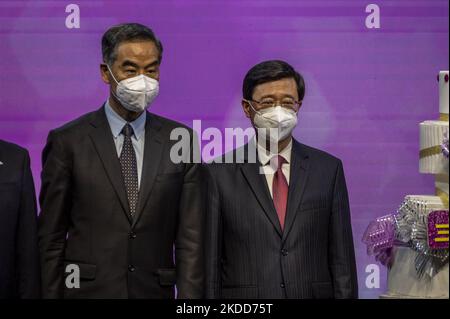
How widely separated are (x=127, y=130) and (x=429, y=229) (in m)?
1.40

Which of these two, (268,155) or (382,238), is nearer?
(382,238)

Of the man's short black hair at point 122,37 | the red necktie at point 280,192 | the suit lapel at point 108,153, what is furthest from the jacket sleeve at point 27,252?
the red necktie at point 280,192

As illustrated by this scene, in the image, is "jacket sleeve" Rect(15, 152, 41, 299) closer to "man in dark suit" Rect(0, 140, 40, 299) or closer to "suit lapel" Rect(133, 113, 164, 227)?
"man in dark suit" Rect(0, 140, 40, 299)

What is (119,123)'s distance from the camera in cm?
498

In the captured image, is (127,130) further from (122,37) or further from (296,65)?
(296,65)

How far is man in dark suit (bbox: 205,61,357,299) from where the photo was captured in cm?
494

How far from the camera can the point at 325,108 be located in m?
5.71

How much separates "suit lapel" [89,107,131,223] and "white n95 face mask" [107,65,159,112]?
0.47 ft

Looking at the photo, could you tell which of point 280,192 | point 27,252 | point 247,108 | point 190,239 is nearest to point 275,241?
point 280,192

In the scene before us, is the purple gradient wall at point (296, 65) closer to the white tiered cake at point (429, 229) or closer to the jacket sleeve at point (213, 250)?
the jacket sleeve at point (213, 250)

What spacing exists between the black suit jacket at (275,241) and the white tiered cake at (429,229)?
0.45m

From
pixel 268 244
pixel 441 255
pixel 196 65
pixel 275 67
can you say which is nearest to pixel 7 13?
pixel 196 65

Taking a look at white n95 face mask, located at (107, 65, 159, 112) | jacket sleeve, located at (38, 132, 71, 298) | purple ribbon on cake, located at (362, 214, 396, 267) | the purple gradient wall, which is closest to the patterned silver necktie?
white n95 face mask, located at (107, 65, 159, 112)
